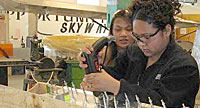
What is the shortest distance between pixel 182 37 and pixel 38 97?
277 centimetres

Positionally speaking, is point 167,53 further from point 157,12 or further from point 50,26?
point 50,26

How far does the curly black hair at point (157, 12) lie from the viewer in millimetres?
1058

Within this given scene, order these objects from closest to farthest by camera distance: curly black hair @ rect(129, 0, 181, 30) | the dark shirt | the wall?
1. the dark shirt
2. curly black hair @ rect(129, 0, 181, 30)
3. the wall

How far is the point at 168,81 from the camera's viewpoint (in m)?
0.98

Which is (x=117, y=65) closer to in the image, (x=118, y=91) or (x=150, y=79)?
(x=150, y=79)

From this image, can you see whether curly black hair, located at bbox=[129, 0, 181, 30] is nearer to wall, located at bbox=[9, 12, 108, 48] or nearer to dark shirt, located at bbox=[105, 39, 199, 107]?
dark shirt, located at bbox=[105, 39, 199, 107]

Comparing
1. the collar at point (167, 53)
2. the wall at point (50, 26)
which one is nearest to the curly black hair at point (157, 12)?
the collar at point (167, 53)

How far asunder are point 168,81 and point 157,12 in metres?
0.28

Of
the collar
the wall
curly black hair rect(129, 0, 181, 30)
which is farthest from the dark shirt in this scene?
the wall

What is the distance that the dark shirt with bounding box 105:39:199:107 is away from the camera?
953 millimetres

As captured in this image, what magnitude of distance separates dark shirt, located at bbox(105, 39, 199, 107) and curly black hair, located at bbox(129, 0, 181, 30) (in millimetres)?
102

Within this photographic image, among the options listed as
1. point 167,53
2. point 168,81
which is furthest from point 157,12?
point 168,81

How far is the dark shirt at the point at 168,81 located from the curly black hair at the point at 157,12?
0.10 meters

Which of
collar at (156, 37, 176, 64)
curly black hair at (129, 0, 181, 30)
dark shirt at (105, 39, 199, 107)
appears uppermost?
curly black hair at (129, 0, 181, 30)
